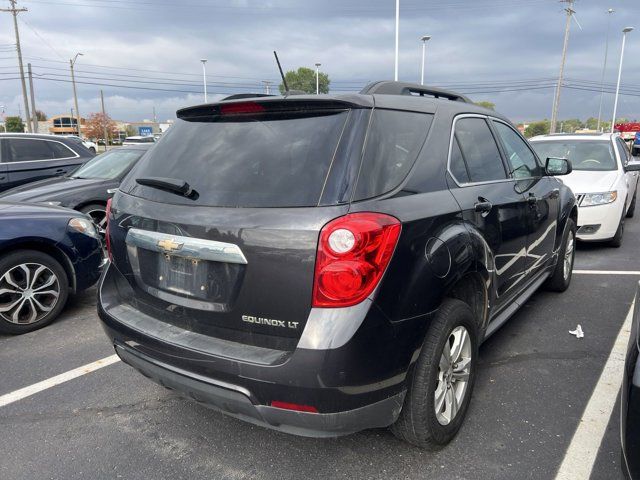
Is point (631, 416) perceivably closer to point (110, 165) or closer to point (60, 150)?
point (110, 165)

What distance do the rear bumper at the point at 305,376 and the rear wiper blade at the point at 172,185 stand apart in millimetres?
662

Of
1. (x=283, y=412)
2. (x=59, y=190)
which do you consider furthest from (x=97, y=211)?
(x=283, y=412)

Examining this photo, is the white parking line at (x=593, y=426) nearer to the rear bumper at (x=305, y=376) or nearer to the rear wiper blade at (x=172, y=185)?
the rear bumper at (x=305, y=376)

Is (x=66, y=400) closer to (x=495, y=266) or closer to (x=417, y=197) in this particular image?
(x=417, y=197)

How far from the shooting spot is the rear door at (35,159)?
873cm

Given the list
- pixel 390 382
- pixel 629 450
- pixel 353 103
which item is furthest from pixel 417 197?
pixel 629 450

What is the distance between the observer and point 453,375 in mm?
2564

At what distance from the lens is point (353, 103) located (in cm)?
224

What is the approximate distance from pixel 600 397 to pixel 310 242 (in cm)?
226

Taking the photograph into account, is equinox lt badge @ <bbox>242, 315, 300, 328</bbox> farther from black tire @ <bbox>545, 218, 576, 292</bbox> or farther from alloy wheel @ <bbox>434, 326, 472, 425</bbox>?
black tire @ <bbox>545, 218, 576, 292</bbox>

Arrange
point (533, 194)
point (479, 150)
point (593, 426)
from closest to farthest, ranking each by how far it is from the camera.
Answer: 1. point (593, 426)
2. point (479, 150)
3. point (533, 194)

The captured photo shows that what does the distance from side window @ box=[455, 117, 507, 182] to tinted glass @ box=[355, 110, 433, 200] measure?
0.47 meters

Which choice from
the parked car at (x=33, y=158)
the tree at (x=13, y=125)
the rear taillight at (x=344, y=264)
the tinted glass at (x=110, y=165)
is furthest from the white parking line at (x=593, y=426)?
the tree at (x=13, y=125)

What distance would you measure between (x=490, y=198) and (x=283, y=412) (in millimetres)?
1786
